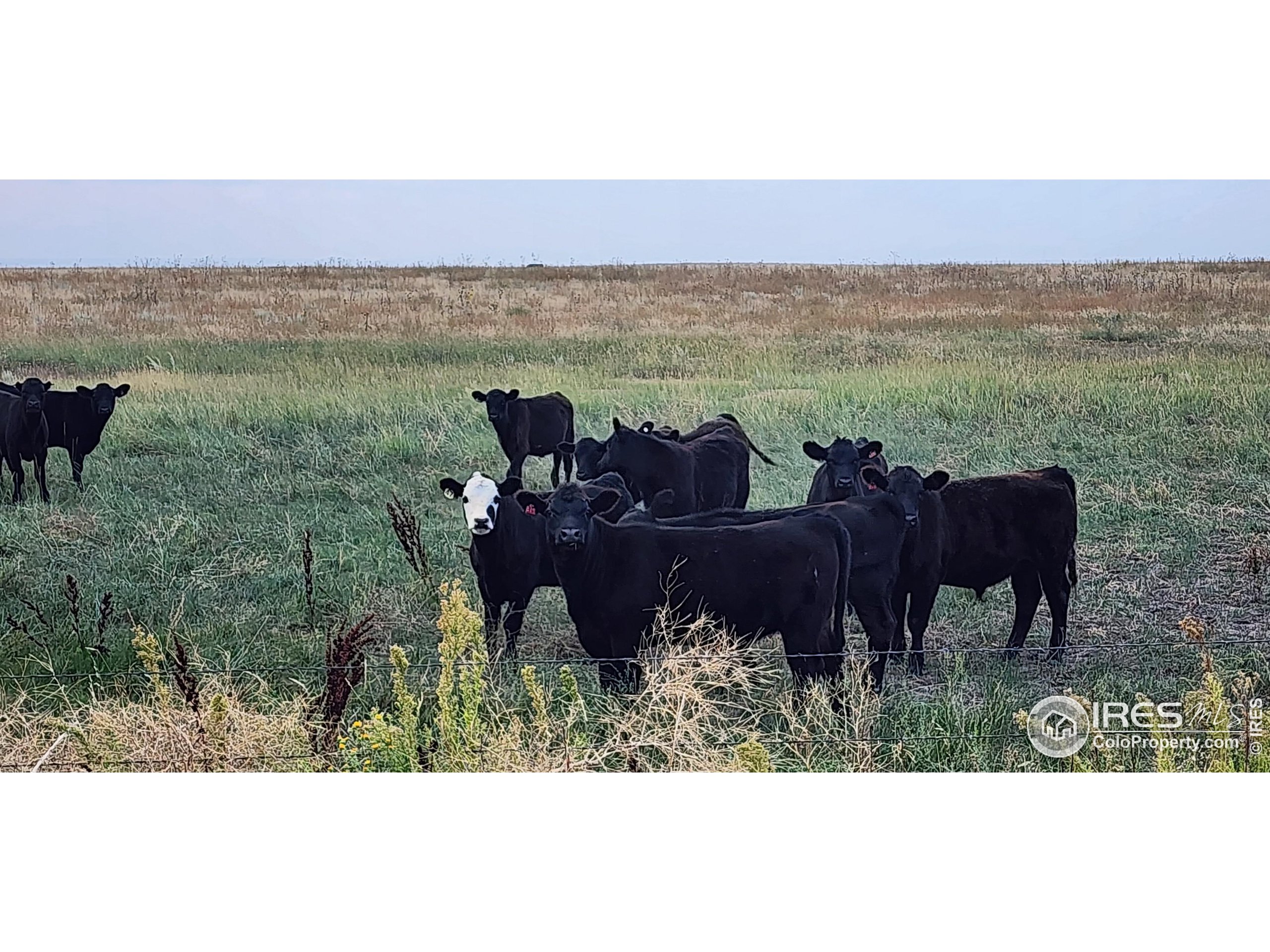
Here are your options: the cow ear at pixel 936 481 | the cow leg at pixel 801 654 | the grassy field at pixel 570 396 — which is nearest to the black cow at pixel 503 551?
the grassy field at pixel 570 396

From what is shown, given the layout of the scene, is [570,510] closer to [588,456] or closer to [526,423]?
[526,423]

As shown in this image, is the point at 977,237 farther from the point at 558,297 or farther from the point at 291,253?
the point at 291,253

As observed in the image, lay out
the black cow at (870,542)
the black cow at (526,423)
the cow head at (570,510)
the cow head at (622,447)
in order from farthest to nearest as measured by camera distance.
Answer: the cow head at (622,447) → the black cow at (526,423) → the black cow at (870,542) → the cow head at (570,510)

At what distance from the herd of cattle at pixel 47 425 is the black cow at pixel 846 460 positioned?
3429mm

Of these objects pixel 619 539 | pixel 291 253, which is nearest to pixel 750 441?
pixel 619 539

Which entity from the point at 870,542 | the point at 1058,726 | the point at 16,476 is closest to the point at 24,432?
the point at 16,476

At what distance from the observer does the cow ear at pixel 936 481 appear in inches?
246

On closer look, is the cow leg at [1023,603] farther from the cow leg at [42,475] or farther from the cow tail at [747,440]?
the cow leg at [42,475]

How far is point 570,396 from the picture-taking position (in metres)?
6.69

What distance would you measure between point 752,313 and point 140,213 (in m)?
2.96

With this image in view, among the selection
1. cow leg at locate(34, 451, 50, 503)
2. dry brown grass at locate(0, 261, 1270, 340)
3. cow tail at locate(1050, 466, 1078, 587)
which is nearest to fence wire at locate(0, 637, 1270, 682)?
cow tail at locate(1050, 466, 1078, 587)

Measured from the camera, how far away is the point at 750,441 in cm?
680

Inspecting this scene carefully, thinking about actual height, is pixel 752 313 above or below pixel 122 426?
above

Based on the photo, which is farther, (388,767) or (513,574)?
(513,574)
